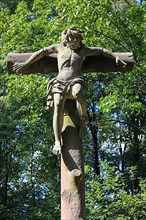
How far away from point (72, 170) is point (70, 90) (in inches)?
30.1

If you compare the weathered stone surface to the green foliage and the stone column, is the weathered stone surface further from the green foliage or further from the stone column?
the green foliage

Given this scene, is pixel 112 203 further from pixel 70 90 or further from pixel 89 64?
pixel 70 90

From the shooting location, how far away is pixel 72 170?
12.8 feet

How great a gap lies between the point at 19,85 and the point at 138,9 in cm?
403

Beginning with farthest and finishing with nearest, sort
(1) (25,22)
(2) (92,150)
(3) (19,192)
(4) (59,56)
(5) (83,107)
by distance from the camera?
1. (2) (92,150)
2. (3) (19,192)
3. (1) (25,22)
4. (4) (59,56)
5. (5) (83,107)

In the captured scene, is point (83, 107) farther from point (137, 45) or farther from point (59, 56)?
point (137, 45)

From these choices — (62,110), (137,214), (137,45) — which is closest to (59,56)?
(62,110)

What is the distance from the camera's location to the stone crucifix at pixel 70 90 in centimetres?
386

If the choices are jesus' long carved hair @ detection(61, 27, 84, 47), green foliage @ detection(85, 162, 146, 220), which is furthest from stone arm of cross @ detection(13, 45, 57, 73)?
green foliage @ detection(85, 162, 146, 220)

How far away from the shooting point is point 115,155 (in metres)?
20.5

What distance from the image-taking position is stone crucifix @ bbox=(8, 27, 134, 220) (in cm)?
386

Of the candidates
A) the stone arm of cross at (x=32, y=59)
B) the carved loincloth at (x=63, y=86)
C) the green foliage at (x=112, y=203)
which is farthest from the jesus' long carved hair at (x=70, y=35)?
the green foliage at (x=112, y=203)

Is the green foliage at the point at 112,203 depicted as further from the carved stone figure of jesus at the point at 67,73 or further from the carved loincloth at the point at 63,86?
the carved loincloth at the point at 63,86


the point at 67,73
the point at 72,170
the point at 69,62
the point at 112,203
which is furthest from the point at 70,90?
the point at 112,203
